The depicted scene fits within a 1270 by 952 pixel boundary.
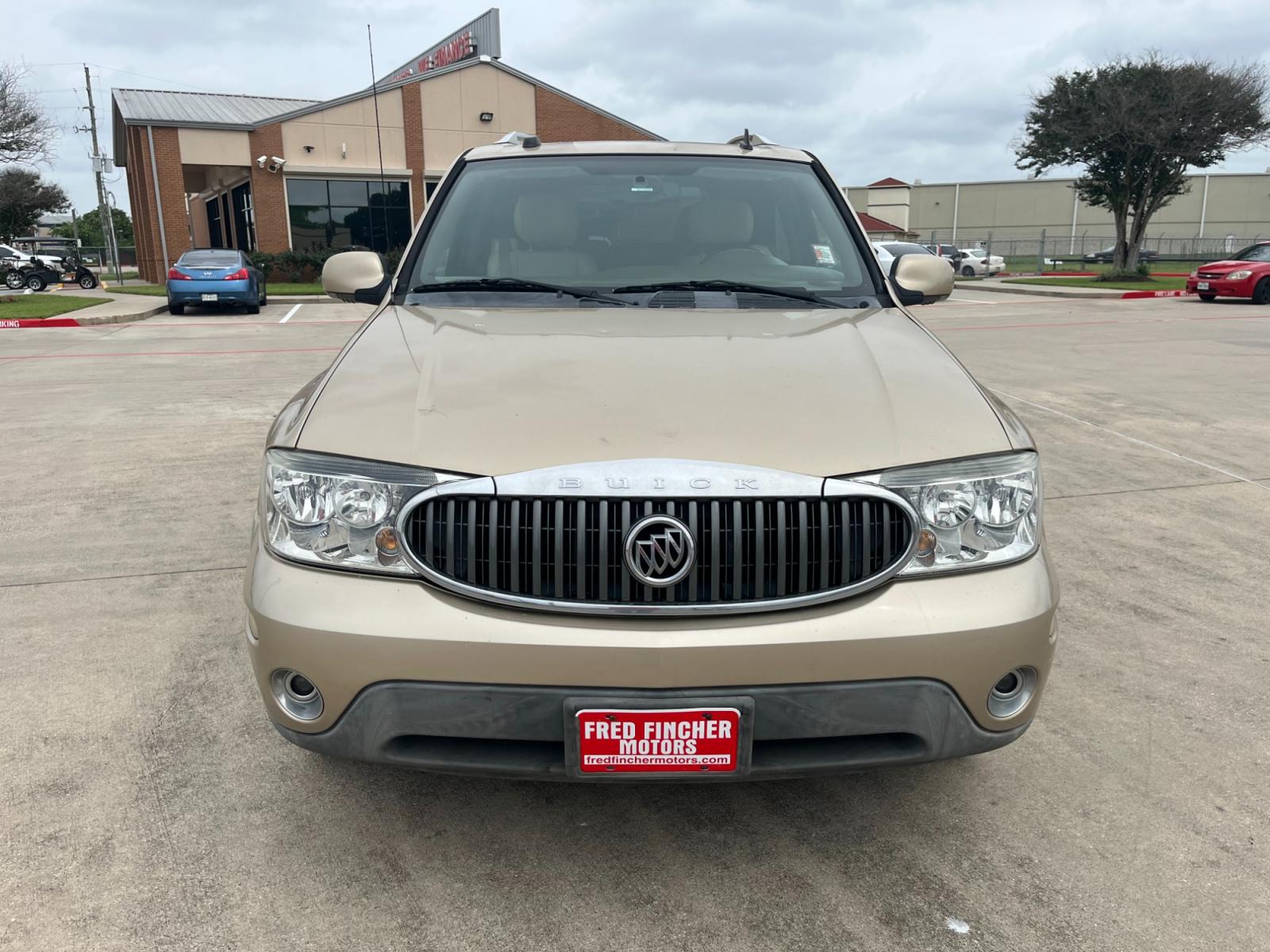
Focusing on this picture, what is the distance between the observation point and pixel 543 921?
2189 mm

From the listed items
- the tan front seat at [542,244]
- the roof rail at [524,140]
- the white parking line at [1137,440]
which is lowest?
the white parking line at [1137,440]

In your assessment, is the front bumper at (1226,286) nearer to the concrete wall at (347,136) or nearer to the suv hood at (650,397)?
the suv hood at (650,397)

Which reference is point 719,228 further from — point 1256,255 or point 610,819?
point 1256,255

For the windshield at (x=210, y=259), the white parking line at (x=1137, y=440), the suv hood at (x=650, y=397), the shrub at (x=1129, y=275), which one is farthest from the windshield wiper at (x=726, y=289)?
the shrub at (x=1129, y=275)

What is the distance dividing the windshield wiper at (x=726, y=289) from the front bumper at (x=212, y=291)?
1922cm

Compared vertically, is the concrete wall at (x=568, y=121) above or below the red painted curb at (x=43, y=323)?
above

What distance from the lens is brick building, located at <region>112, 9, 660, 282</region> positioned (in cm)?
3009

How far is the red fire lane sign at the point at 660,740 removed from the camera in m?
2.01

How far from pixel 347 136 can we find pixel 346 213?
2443 millimetres

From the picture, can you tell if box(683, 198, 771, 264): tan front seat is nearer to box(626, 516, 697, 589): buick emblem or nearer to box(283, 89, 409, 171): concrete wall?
box(626, 516, 697, 589): buick emblem

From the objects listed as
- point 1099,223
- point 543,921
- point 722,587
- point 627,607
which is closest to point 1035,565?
point 722,587

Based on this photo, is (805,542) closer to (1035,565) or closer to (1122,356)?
(1035,565)

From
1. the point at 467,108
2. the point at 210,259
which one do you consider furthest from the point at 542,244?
the point at 467,108

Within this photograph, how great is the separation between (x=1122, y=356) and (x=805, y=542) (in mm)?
11394
